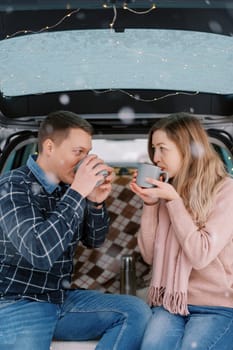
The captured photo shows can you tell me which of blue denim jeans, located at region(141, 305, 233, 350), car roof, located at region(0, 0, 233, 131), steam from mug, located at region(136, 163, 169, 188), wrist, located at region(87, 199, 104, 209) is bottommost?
blue denim jeans, located at region(141, 305, 233, 350)

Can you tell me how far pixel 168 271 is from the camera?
206 centimetres

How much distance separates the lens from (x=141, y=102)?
8.50 feet

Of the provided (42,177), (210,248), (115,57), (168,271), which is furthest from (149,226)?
(115,57)

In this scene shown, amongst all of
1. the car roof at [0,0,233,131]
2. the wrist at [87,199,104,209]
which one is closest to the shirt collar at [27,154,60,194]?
the wrist at [87,199,104,209]

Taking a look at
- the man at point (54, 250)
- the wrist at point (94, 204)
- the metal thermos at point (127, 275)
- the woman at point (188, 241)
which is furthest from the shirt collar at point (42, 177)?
the metal thermos at point (127, 275)

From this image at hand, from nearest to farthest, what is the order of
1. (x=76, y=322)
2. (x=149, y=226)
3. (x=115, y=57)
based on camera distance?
(x=76, y=322)
(x=149, y=226)
(x=115, y=57)

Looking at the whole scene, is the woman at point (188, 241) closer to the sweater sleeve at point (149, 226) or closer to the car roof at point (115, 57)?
the sweater sleeve at point (149, 226)

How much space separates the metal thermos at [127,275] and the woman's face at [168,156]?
0.57 metres

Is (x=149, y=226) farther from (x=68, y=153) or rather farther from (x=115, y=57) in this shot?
(x=115, y=57)

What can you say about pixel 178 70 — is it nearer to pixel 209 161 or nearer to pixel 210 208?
pixel 209 161

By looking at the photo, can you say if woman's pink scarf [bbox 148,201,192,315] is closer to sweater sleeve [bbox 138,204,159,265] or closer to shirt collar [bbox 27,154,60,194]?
sweater sleeve [bbox 138,204,159,265]

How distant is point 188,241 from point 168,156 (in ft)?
1.02

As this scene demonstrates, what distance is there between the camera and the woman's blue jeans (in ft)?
6.11

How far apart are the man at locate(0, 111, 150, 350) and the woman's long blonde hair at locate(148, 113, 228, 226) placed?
25cm
